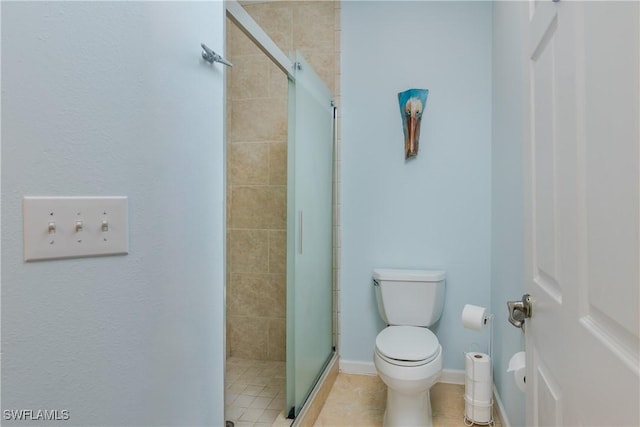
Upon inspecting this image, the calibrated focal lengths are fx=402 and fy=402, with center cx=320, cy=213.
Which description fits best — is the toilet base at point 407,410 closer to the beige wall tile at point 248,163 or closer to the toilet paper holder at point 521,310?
the toilet paper holder at point 521,310

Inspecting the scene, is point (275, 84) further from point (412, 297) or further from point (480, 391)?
point (480, 391)

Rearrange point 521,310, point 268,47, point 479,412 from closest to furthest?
1. point 521,310
2. point 268,47
3. point 479,412

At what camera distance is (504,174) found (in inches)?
81.3

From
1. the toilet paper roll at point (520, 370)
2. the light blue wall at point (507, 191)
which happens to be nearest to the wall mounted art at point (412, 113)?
the light blue wall at point (507, 191)

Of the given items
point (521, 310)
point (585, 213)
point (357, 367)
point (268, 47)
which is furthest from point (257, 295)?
point (585, 213)

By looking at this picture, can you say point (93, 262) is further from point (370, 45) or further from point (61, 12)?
point (370, 45)

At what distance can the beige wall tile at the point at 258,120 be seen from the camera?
2596 mm

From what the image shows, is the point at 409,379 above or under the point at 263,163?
under

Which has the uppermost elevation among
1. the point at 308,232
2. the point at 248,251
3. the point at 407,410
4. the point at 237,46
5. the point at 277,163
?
the point at 237,46

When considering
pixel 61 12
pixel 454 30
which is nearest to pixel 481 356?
pixel 454 30

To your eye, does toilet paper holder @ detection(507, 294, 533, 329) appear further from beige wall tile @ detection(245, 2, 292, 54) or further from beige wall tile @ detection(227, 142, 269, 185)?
beige wall tile @ detection(245, 2, 292, 54)

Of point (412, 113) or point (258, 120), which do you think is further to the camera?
point (258, 120)

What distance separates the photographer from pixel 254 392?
224cm

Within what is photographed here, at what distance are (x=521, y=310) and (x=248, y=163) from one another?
2.00m
